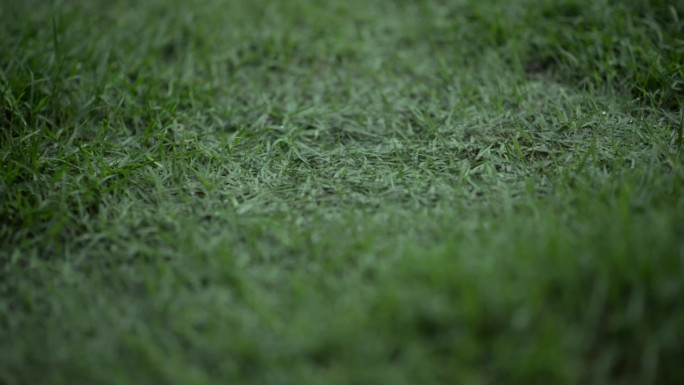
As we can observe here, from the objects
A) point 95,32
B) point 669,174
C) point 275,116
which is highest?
point 95,32

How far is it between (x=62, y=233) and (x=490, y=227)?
1535 mm

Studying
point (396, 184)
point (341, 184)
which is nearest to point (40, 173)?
point (341, 184)

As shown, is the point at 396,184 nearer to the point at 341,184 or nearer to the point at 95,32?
the point at 341,184

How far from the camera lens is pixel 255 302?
171 cm

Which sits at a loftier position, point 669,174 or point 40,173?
point 40,173

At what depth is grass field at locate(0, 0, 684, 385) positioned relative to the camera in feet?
5.16

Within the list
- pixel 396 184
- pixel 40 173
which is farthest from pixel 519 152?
pixel 40 173

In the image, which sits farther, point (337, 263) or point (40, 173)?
point (40, 173)

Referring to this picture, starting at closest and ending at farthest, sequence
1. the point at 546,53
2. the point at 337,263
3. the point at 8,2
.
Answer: the point at 337,263 < the point at 546,53 < the point at 8,2

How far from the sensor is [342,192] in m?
2.23

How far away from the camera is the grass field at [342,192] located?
5.16ft

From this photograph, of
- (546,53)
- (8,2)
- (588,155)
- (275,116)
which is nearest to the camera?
(588,155)

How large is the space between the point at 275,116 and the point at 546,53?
1.43 meters

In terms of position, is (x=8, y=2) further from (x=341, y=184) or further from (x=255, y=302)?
(x=255, y=302)
